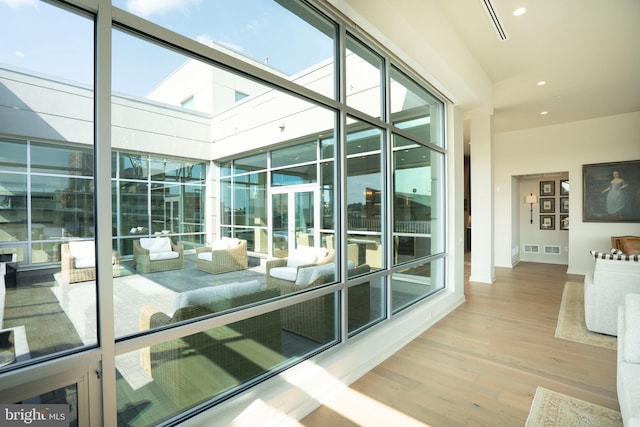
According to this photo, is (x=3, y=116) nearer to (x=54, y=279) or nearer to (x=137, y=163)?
(x=137, y=163)

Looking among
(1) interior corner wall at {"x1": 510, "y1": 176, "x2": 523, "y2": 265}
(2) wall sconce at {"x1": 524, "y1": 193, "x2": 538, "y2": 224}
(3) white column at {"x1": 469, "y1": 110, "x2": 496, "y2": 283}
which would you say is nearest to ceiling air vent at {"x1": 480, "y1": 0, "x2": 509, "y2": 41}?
(3) white column at {"x1": 469, "y1": 110, "x2": 496, "y2": 283}

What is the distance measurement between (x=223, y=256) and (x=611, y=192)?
8.22 metres

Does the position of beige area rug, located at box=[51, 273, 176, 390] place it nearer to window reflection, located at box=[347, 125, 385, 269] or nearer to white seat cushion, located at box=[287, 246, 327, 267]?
white seat cushion, located at box=[287, 246, 327, 267]

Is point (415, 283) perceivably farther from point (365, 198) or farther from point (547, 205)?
point (547, 205)

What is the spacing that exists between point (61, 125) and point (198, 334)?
1.24 metres

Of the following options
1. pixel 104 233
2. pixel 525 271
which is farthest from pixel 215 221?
pixel 525 271

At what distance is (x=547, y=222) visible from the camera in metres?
8.44

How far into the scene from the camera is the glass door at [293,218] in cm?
275

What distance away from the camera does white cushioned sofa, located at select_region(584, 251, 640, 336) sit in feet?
11.2

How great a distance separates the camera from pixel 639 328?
1.91m

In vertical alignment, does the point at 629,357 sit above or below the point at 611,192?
below

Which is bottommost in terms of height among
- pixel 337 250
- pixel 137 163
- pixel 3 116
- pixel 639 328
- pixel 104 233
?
pixel 639 328

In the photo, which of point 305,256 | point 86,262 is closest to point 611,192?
point 305,256

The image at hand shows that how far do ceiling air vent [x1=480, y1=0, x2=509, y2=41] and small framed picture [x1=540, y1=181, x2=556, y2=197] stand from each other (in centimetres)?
598
